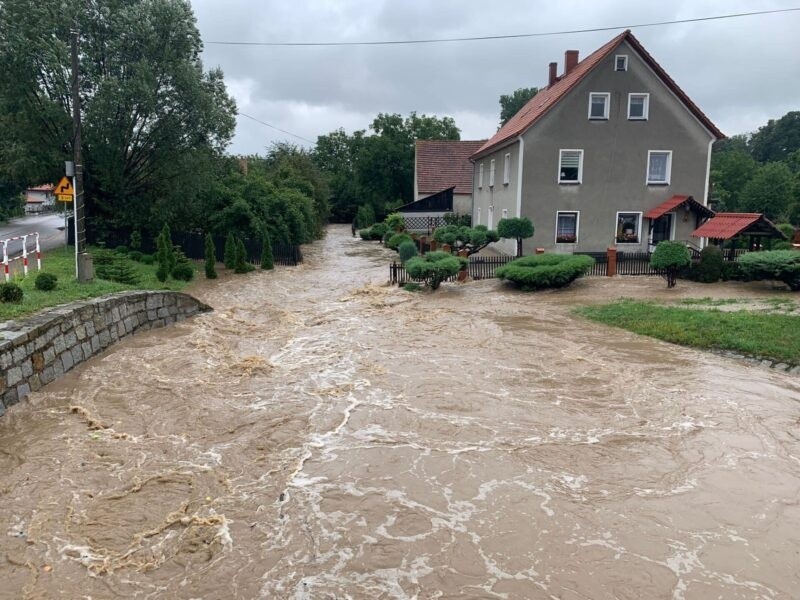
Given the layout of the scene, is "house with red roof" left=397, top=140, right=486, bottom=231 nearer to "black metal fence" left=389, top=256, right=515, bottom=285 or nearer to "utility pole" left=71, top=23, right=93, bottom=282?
"black metal fence" left=389, top=256, right=515, bottom=285

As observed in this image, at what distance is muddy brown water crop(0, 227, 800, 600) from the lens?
5148mm

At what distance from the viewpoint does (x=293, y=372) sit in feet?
36.7

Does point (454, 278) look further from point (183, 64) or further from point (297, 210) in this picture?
point (183, 64)

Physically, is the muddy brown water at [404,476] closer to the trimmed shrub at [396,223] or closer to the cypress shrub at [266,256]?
the cypress shrub at [266,256]

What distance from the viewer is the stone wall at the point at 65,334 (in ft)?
28.7

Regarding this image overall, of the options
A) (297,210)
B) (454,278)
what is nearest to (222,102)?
(297,210)

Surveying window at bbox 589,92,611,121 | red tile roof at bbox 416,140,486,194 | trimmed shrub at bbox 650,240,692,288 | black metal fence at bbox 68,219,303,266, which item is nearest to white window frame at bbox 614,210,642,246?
window at bbox 589,92,611,121

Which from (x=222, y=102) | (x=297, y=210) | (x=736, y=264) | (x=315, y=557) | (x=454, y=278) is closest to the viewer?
(x=315, y=557)

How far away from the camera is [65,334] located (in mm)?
10484

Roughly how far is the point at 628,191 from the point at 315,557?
24.2 meters

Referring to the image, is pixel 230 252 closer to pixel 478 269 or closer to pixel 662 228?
pixel 478 269

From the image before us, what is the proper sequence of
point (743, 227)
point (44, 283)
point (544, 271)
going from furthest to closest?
point (743, 227) → point (544, 271) → point (44, 283)

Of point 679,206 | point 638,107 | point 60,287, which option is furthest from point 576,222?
point 60,287

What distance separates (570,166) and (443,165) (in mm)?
20145
